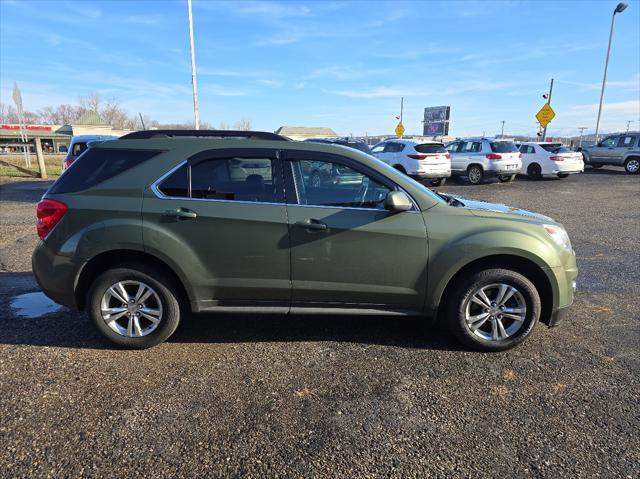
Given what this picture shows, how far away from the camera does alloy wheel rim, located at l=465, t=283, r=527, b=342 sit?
3.62 meters

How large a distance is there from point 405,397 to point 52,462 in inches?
85.8

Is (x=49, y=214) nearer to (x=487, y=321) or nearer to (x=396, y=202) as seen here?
(x=396, y=202)

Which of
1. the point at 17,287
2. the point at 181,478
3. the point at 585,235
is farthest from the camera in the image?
the point at 585,235

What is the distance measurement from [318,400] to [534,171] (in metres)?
20.2

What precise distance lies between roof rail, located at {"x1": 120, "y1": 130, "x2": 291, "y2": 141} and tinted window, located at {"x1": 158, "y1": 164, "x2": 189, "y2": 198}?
0.48m

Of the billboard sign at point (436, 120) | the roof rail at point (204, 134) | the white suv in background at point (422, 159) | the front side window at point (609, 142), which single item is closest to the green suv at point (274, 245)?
the roof rail at point (204, 134)

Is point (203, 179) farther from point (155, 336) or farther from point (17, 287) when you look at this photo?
point (17, 287)

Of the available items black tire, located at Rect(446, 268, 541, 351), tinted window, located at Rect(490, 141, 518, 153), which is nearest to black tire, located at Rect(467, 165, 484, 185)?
tinted window, located at Rect(490, 141, 518, 153)

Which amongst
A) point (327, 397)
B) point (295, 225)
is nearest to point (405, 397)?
point (327, 397)

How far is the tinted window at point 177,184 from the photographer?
355 cm

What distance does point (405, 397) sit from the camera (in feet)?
9.89

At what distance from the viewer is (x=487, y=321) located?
368 centimetres

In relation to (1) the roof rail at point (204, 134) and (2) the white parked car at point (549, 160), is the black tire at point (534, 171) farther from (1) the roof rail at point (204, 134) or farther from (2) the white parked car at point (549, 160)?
(1) the roof rail at point (204, 134)

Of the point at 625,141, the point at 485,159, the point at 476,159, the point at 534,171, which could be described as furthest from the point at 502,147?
the point at 625,141
